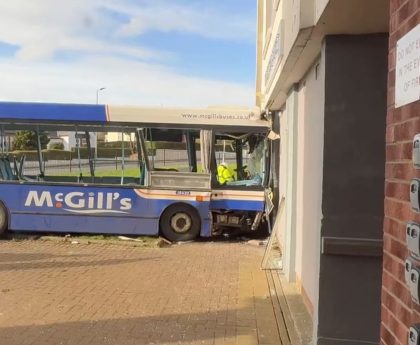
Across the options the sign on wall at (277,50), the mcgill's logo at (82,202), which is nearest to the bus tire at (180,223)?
the mcgill's logo at (82,202)

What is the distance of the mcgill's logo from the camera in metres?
12.8

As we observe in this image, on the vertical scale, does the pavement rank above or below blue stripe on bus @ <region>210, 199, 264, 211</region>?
below

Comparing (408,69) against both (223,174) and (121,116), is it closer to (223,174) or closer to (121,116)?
(223,174)

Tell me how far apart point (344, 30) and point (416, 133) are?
299 centimetres

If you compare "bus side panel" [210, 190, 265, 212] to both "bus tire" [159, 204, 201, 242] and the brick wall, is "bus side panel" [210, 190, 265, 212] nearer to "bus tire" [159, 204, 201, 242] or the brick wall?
"bus tire" [159, 204, 201, 242]

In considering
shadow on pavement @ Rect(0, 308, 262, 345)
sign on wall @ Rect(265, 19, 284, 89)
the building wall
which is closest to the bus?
sign on wall @ Rect(265, 19, 284, 89)

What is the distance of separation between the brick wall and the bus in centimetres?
996

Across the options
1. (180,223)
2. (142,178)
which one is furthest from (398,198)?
(142,178)

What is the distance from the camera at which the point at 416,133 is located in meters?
2.29

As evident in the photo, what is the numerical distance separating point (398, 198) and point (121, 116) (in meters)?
10.8

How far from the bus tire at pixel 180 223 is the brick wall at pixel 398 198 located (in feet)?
33.2

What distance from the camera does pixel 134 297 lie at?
771 cm

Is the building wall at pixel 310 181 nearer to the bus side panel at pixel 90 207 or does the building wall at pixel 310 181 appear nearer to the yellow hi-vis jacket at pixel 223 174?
the yellow hi-vis jacket at pixel 223 174

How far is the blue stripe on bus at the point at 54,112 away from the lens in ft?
42.4
